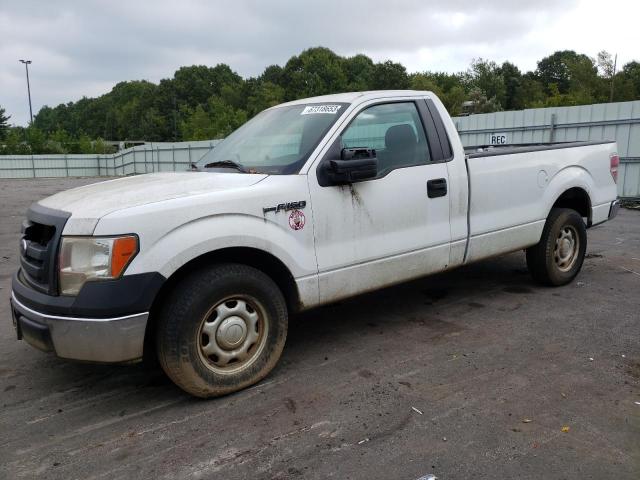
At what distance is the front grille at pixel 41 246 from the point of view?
305 cm

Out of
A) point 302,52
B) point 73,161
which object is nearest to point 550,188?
point 73,161

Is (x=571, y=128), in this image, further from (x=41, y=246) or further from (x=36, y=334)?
(x=36, y=334)

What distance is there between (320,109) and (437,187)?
1.08 metres

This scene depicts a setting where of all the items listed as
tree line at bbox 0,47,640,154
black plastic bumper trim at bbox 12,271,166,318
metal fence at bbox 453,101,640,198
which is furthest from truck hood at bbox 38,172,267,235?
tree line at bbox 0,47,640,154

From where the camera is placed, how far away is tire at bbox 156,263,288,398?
10.3ft

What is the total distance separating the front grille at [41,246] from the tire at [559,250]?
4.25 m

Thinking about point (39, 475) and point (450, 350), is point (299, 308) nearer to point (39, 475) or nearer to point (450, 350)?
point (450, 350)

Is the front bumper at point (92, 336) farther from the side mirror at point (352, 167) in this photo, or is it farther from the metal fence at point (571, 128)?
the metal fence at point (571, 128)

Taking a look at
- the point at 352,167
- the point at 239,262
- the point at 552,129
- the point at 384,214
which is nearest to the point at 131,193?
the point at 239,262

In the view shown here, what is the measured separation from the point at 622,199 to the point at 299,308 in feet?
36.5

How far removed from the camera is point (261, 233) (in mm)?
3402

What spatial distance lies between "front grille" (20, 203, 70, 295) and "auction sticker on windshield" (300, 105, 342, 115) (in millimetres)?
1919

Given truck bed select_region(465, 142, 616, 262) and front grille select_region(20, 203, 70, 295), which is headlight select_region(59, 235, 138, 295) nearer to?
front grille select_region(20, 203, 70, 295)

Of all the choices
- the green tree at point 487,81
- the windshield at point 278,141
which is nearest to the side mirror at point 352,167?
the windshield at point 278,141
